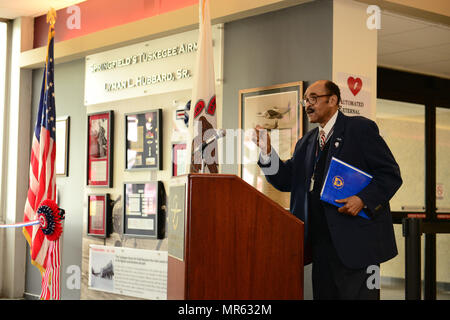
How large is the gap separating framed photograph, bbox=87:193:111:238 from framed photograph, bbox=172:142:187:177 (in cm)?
87

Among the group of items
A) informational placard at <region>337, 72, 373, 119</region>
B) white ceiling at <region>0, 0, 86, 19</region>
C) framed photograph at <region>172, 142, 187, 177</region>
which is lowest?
framed photograph at <region>172, 142, 187, 177</region>

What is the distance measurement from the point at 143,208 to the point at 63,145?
4.42ft

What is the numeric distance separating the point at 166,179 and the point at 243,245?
2593 mm

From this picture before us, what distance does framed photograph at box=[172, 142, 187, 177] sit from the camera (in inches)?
192

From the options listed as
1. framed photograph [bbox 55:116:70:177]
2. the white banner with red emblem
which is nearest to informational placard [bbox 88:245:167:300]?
framed photograph [bbox 55:116:70:177]

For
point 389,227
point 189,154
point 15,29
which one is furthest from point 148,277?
point 15,29

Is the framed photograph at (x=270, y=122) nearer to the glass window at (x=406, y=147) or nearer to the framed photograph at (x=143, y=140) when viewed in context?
the framed photograph at (x=143, y=140)

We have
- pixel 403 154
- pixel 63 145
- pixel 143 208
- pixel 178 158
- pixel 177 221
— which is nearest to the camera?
pixel 177 221

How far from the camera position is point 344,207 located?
2.83 meters

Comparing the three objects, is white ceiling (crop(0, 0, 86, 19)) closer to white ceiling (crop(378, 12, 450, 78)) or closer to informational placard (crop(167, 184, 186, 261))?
white ceiling (crop(378, 12, 450, 78))

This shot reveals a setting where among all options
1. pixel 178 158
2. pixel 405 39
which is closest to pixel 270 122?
pixel 178 158

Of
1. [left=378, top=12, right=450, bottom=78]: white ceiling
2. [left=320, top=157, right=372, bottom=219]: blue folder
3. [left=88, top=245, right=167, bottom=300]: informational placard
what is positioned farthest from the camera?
[left=378, top=12, right=450, bottom=78]: white ceiling

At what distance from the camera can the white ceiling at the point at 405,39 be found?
546 cm

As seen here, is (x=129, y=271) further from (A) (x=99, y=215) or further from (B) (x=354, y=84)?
(B) (x=354, y=84)
